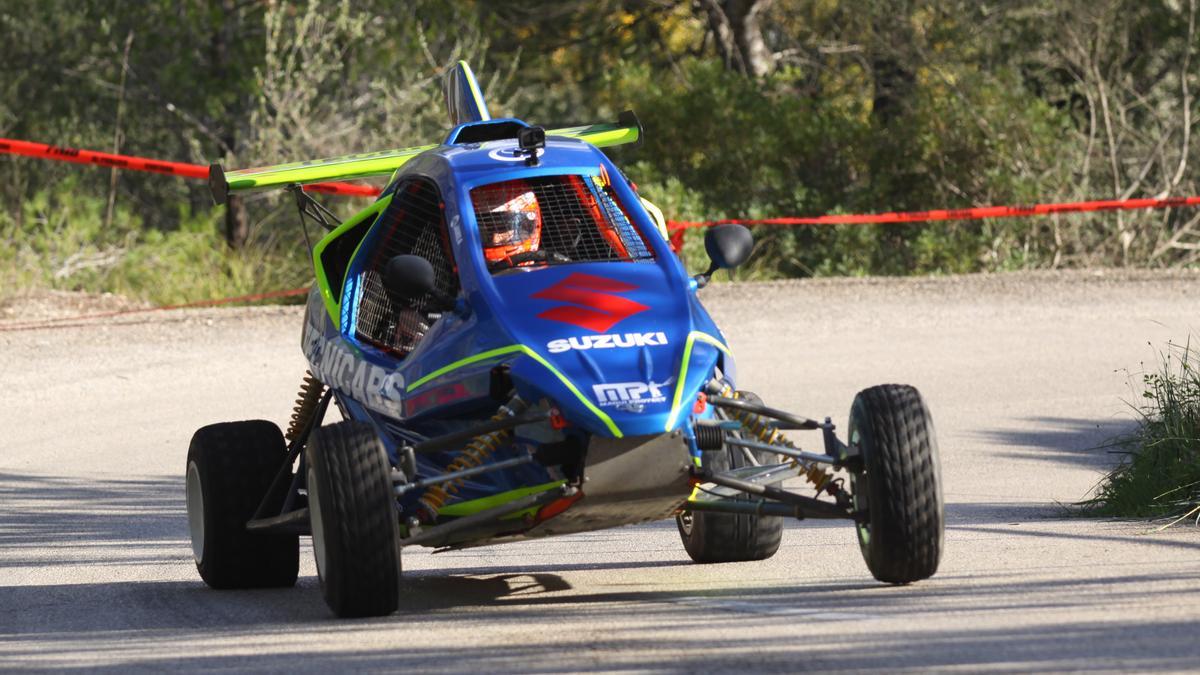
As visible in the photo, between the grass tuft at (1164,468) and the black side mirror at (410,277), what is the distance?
3863mm

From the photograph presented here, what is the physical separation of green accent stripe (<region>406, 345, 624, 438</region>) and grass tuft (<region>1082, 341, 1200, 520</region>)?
3.50 m

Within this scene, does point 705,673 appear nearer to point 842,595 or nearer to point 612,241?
point 842,595

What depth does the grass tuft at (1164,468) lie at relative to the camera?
9375 mm

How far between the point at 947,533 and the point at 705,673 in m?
3.58

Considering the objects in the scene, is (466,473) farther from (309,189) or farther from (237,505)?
(309,189)

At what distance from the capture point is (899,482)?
A: 7.11 meters

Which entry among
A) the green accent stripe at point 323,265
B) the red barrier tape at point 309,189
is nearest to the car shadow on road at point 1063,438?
the red barrier tape at point 309,189

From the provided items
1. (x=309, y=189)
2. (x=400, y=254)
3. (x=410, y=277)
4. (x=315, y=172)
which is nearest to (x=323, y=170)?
(x=315, y=172)

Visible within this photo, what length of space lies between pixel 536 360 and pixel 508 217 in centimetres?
119

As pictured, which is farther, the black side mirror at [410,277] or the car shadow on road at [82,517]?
the car shadow on road at [82,517]

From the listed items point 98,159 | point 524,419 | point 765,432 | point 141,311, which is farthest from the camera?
point 141,311

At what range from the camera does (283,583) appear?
29.1 ft

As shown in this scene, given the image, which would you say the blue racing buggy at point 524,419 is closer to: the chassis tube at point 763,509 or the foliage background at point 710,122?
the chassis tube at point 763,509

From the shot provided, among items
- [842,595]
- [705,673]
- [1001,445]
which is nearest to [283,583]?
[842,595]
